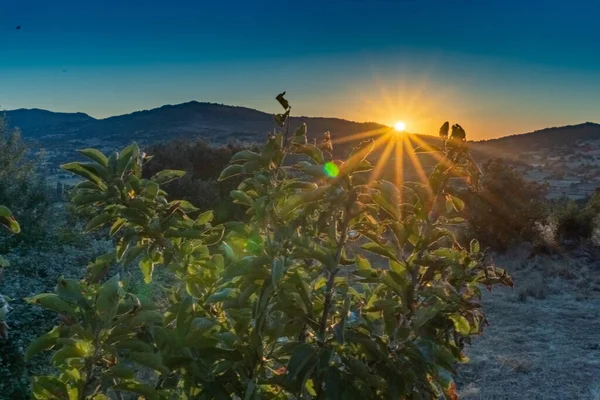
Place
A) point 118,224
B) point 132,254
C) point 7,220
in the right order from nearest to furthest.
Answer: point 7,220, point 132,254, point 118,224

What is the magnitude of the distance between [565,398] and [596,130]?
79134mm

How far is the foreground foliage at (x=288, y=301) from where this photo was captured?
4.48 ft

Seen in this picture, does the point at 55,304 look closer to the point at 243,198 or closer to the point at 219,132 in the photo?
the point at 243,198

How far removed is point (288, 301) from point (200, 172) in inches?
784

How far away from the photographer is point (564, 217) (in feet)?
57.0

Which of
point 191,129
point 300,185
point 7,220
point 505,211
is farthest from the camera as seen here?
point 191,129

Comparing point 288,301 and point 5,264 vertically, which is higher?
point 5,264

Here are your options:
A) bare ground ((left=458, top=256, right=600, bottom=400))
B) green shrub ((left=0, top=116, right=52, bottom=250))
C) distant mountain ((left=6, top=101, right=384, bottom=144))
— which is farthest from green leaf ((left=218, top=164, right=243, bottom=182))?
distant mountain ((left=6, top=101, right=384, bottom=144))

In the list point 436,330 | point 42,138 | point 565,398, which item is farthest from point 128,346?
point 42,138

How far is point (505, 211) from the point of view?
55.7 ft

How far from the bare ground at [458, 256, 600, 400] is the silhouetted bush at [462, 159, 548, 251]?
8.96 ft

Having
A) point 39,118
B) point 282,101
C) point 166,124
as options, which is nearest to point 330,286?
point 282,101

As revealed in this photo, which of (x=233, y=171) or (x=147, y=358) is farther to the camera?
(x=233, y=171)

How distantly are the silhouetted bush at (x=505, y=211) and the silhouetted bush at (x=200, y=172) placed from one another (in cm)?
779
